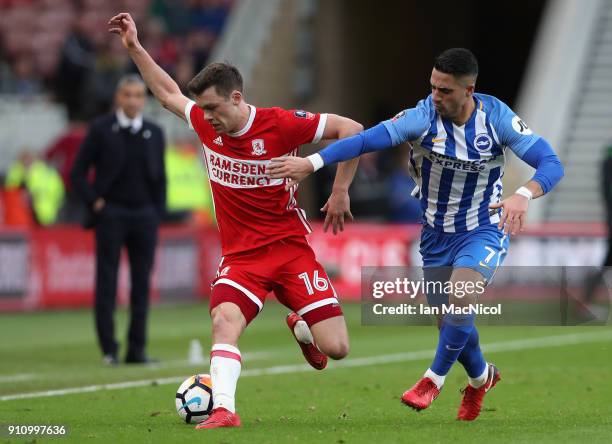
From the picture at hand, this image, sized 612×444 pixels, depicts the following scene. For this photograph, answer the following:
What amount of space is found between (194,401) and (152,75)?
2123 mm

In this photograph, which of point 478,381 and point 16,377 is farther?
point 16,377

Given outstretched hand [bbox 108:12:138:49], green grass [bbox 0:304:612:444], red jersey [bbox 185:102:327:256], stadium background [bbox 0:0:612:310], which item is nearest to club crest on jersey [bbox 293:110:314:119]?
red jersey [bbox 185:102:327:256]

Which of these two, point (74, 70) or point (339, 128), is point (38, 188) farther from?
point (339, 128)

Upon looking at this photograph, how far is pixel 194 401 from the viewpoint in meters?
8.51

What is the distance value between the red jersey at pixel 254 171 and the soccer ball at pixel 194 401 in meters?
0.84

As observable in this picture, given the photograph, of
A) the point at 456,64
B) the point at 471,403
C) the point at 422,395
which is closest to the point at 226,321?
the point at 422,395

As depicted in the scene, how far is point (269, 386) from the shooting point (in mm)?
11227

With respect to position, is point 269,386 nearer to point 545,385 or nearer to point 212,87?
point 545,385

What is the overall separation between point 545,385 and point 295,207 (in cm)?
330

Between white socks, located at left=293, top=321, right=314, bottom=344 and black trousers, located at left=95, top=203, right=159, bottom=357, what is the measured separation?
3.89 meters

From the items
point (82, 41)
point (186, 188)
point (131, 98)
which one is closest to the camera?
point (131, 98)

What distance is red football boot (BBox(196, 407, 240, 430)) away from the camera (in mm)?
7938

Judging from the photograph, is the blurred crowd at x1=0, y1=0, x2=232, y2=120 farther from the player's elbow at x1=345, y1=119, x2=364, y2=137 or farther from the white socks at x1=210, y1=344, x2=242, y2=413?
the white socks at x1=210, y1=344, x2=242, y2=413

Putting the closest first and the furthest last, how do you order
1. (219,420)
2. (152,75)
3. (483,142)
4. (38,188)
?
(219,420), (483,142), (152,75), (38,188)
